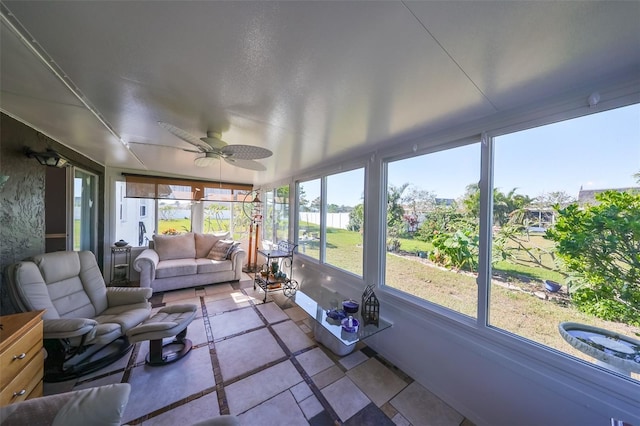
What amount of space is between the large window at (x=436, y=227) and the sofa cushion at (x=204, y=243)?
144 inches

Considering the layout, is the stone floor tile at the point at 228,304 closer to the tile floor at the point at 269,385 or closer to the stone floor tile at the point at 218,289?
the stone floor tile at the point at 218,289

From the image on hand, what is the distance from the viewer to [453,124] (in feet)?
5.55

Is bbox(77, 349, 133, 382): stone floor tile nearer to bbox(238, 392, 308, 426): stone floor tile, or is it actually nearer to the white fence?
bbox(238, 392, 308, 426): stone floor tile

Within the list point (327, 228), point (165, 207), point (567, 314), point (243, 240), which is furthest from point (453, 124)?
point (165, 207)

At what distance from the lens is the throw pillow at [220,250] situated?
13.6ft

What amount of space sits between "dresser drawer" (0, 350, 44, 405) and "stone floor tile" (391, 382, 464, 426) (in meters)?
2.38

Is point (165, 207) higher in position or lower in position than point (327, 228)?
higher

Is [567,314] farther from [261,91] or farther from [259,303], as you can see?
[259,303]

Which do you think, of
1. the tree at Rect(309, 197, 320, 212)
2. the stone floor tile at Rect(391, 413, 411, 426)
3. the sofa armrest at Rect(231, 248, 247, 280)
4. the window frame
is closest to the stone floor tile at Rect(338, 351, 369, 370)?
the stone floor tile at Rect(391, 413, 411, 426)

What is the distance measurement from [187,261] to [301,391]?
3226mm

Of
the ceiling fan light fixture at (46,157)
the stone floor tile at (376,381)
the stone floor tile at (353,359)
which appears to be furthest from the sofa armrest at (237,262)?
the stone floor tile at (376,381)

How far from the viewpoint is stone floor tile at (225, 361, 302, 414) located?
1586 mm

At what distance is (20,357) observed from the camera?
1.25 m

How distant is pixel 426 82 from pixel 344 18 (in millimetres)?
620
